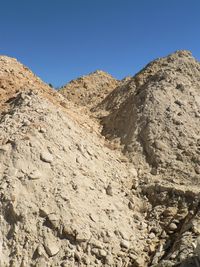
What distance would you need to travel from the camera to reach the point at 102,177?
1205cm

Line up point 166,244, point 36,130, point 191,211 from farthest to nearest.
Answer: point 36,130 < point 191,211 < point 166,244

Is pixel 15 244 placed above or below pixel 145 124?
below

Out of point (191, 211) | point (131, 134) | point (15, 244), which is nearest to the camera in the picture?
point (15, 244)

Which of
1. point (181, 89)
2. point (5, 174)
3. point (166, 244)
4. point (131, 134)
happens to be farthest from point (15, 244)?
point (181, 89)

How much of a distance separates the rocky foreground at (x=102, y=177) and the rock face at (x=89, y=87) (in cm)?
912

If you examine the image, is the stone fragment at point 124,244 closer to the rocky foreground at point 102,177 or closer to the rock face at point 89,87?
the rocky foreground at point 102,177

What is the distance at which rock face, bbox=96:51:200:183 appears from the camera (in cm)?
1335

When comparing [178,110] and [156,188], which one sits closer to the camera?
[156,188]

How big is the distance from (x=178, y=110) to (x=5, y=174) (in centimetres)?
736

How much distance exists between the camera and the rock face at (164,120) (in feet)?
43.8

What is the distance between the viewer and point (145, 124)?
1474 centimetres

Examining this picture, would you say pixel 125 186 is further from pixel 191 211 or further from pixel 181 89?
pixel 181 89

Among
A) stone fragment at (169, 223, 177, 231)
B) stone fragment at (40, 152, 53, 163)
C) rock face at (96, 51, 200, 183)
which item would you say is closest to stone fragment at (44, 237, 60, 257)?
stone fragment at (40, 152, 53, 163)

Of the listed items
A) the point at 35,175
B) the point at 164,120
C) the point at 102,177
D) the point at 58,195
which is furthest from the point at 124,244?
the point at 164,120
